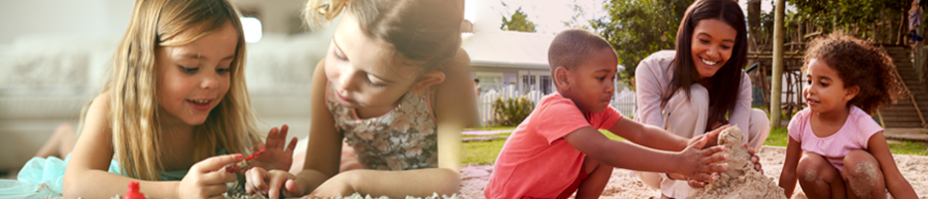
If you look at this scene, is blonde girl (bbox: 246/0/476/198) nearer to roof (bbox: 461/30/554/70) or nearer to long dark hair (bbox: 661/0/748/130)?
roof (bbox: 461/30/554/70)

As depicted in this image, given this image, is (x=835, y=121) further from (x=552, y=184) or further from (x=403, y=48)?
(x=403, y=48)

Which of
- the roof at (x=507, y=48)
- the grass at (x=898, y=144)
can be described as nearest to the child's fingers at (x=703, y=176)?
the roof at (x=507, y=48)

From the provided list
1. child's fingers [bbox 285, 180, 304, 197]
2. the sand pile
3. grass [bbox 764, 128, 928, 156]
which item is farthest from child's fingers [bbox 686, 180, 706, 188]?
grass [bbox 764, 128, 928, 156]

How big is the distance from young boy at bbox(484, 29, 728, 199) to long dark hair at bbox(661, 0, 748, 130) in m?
0.28

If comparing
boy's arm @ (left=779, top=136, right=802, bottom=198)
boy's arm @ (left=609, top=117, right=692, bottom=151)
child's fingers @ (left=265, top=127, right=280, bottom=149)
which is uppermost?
child's fingers @ (left=265, top=127, right=280, bottom=149)

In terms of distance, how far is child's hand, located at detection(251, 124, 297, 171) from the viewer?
105cm

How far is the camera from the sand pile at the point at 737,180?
3.12 ft

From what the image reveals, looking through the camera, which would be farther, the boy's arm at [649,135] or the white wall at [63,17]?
the boy's arm at [649,135]

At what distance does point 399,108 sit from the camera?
100 cm

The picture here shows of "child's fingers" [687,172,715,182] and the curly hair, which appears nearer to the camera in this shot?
"child's fingers" [687,172,715,182]

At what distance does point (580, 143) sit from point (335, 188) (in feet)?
1.56

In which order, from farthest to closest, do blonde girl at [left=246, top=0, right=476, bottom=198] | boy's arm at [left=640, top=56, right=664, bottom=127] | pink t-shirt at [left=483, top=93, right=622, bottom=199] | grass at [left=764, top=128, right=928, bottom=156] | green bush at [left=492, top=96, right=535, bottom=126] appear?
grass at [left=764, top=128, right=928, bottom=156], green bush at [left=492, top=96, right=535, bottom=126], boy's arm at [left=640, top=56, right=664, bottom=127], pink t-shirt at [left=483, top=93, right=622, bottom=199], blonde girl at [left=246, top=0, right=476, bottom=198]

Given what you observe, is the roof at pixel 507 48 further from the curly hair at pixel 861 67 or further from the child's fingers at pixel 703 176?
the curly hair at pixel 861 67

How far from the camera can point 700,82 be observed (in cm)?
137
